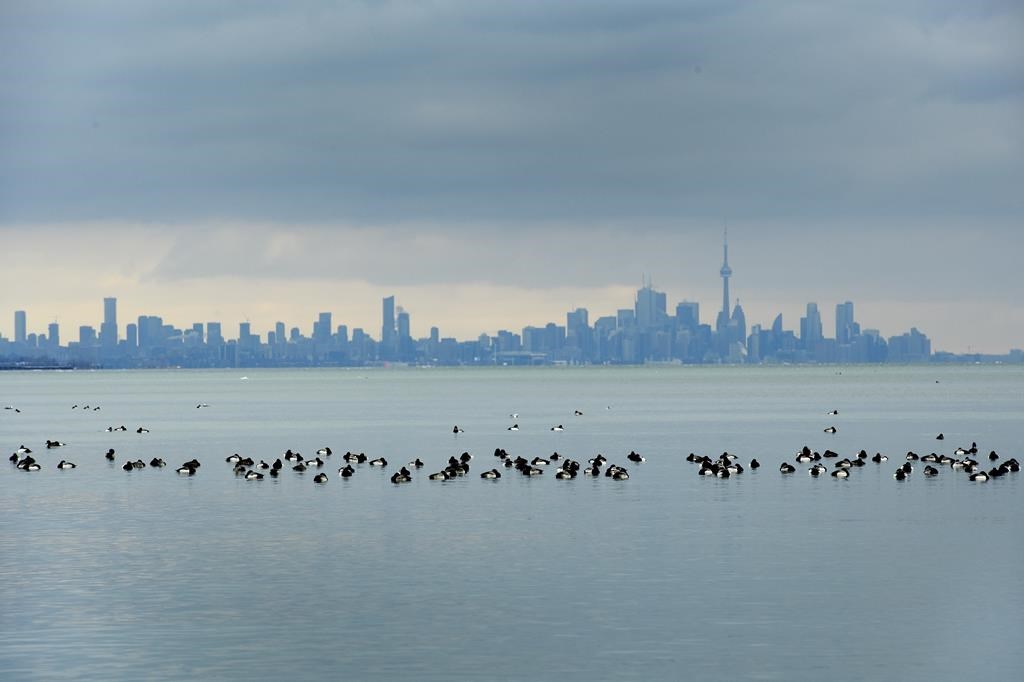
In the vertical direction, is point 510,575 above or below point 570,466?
below

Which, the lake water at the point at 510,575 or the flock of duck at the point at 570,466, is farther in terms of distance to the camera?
the flock of duck at the point at 570,466

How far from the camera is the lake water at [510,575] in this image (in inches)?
1133

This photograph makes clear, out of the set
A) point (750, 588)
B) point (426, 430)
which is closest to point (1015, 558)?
point (750, 588)

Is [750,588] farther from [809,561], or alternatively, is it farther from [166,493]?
[166,493]

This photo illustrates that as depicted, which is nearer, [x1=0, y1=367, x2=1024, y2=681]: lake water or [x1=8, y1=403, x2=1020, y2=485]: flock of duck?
[x1=0, y1=367, x2=1024, y2=681]: lake water

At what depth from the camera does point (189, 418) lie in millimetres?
142000

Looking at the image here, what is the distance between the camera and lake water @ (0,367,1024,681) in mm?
28766

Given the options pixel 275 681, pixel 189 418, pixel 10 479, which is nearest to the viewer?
pixel 275 681

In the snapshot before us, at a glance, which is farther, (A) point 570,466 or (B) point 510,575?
(A) point 570,466

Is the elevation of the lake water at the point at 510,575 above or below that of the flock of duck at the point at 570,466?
below

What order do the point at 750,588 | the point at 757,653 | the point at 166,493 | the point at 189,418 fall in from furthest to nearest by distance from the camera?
1. the point at 189,418
2. the point at 166,493
3. the point at 750,588
4. the point at 757,653

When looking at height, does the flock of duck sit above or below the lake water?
above

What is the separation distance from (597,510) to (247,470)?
2220cm

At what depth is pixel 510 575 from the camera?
38.0 meters
